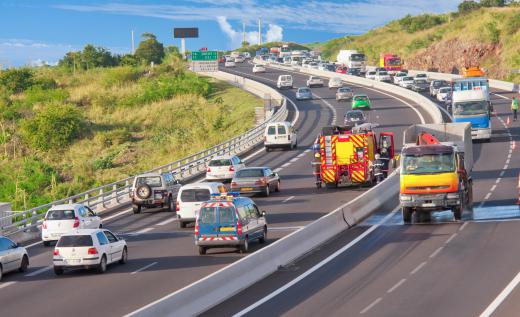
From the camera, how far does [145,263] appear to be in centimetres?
2908

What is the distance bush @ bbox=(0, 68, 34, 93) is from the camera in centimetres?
13475

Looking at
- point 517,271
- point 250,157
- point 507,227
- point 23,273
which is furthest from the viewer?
point 250,157

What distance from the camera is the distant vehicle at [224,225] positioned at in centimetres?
2898

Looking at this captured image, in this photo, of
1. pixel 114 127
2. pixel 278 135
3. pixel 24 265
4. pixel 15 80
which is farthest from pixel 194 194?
pixel 15 80

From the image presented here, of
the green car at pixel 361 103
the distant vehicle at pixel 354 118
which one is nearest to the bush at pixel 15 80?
the green car at pixel 361 103

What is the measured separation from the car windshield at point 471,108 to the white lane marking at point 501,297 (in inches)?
1528

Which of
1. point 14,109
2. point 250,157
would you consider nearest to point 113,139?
point 14,109

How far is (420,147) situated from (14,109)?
88.1 meters

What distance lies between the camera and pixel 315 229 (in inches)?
1182

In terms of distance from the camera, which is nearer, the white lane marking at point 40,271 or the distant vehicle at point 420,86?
the white lane marking at point 40,271

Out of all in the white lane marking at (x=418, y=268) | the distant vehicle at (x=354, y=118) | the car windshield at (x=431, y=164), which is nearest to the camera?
the white lane marking at (x=418, y=268)

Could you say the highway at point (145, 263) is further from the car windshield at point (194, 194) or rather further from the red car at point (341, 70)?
the red car at point (341, 70)

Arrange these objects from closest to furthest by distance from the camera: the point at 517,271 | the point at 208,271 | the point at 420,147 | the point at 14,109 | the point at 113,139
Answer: the point at 517,271
the point at 208,271
the point at 420,147
the point at 113,139
the point at 14,109

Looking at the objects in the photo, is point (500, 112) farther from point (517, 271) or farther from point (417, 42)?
point (417, 42)
